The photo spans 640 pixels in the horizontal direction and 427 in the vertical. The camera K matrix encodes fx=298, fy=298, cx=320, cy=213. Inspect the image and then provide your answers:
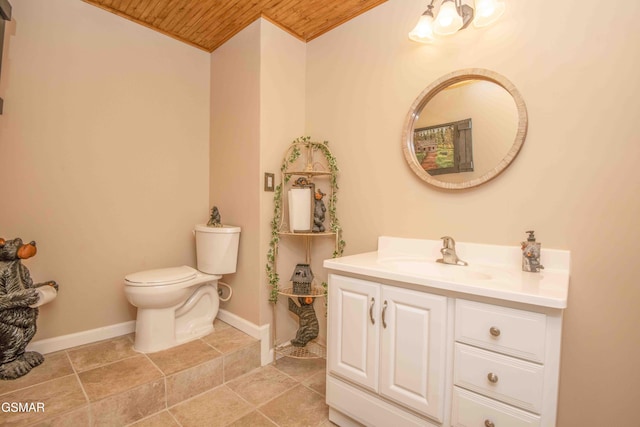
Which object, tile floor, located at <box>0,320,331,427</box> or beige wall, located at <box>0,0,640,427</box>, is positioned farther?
tile floor, located at <box>0,320,331,427</box>

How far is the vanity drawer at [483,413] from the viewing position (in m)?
0.99

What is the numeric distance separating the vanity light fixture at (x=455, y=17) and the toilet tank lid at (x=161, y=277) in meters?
1.99

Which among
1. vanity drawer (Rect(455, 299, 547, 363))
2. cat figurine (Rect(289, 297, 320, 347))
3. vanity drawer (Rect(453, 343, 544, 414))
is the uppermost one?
vanity drawer (Rect(455, 299, 547, 363))

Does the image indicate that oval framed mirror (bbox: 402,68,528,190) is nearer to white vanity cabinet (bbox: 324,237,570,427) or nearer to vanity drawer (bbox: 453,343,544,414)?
white vanity cabinet (bbox: 324,237,570,427)

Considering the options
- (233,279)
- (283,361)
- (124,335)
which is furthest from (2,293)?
(283,361)

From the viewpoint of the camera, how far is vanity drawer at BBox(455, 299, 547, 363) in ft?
3.16

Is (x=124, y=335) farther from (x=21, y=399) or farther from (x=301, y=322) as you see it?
(x=301, y=322)

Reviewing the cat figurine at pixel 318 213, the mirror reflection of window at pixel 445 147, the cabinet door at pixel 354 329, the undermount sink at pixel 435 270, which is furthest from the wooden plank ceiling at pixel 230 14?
the cabinet door at pixel 354 329

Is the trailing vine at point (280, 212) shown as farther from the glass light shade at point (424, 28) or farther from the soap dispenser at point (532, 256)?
the soap dispenser at point (532, 256)

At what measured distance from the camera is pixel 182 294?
1940 millimetres

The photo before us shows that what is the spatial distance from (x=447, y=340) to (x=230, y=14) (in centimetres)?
237

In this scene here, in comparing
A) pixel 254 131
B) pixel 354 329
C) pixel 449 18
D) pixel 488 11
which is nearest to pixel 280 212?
pixel 254 131

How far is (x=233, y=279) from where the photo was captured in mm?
2322

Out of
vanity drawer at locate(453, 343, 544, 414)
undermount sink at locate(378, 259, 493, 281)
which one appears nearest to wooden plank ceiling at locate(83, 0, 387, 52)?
undermount sink at locate(378, 259, 493, 281)
